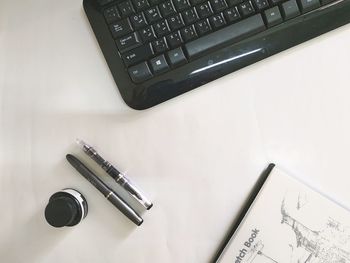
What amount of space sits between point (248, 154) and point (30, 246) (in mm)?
325

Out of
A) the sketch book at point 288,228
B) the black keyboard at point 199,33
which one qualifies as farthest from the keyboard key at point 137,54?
the sketch book at point 288,228

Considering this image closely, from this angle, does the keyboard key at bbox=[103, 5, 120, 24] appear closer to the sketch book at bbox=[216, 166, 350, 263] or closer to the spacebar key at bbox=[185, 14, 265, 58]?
the spacebar key at bbox=[185, 14, 265, 58]

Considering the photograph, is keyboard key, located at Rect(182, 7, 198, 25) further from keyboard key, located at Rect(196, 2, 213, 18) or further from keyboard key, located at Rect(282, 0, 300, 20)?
keyboard key, located at Rect(282, 0, 300, 20)

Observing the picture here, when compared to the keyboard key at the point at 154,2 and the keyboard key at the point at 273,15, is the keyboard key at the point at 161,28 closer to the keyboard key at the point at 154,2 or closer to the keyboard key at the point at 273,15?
the keyboard key at the point at 154,2

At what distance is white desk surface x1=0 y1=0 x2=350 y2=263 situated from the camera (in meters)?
0.57

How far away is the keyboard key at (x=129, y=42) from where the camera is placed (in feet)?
1.79

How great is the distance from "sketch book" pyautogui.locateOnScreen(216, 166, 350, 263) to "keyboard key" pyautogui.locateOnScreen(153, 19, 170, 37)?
0.74 ft

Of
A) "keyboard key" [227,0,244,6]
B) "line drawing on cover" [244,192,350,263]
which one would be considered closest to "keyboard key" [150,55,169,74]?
"keyboard key" [227,0,244,6]

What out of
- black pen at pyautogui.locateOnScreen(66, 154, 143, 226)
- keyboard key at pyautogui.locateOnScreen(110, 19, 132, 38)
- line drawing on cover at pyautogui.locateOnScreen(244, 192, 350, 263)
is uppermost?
keyboard key at pyautogui.locateOnScreen(110, 19, 132, 38)

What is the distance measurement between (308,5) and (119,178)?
1.08 feet

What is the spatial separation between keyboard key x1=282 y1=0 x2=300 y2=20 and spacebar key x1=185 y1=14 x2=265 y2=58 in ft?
0.10

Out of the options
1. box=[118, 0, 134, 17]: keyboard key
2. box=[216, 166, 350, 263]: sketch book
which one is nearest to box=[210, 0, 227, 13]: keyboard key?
box=[118, 0, 134, 17]: keyboard key

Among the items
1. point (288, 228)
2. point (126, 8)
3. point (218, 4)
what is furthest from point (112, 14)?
point (288, 228)

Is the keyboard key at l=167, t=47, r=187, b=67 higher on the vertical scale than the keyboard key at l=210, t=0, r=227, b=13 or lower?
lower
